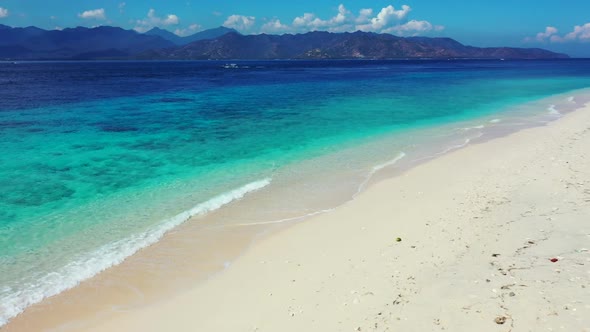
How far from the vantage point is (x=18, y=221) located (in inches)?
434

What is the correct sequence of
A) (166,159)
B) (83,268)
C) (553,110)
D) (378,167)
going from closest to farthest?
1. (83,268)
2. (378,167)
3. (166,159)
4. (553,110)

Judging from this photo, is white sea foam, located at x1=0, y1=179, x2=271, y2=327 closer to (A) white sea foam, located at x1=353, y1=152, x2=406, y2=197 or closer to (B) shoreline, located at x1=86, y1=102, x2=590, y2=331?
(B) shoreline, located at x1=86, y1=102, x2=590, y2=331

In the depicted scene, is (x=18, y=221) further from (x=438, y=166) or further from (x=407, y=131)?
(x=407, y=131)

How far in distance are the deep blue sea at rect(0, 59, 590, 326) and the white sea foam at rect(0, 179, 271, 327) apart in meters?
0.03

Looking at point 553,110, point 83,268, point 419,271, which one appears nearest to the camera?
point 419,271

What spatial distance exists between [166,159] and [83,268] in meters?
9.68

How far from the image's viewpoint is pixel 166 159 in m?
17.8

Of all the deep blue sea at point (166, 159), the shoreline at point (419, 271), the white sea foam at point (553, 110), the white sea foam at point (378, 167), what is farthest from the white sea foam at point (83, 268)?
the white sea foam at point (553, 110)

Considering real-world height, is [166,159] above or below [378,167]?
below

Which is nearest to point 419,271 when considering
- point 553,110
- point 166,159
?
point 166,159

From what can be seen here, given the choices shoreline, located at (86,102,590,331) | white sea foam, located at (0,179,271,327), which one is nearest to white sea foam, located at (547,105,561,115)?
shoreline, located at (86,102,590,331)

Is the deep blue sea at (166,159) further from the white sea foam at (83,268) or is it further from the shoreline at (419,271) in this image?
the shoreline at (419,271)

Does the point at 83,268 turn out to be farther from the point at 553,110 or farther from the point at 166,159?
the point at 553,110

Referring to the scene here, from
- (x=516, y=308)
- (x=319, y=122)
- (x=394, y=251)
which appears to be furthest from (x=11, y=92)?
(x=516, y=308)
